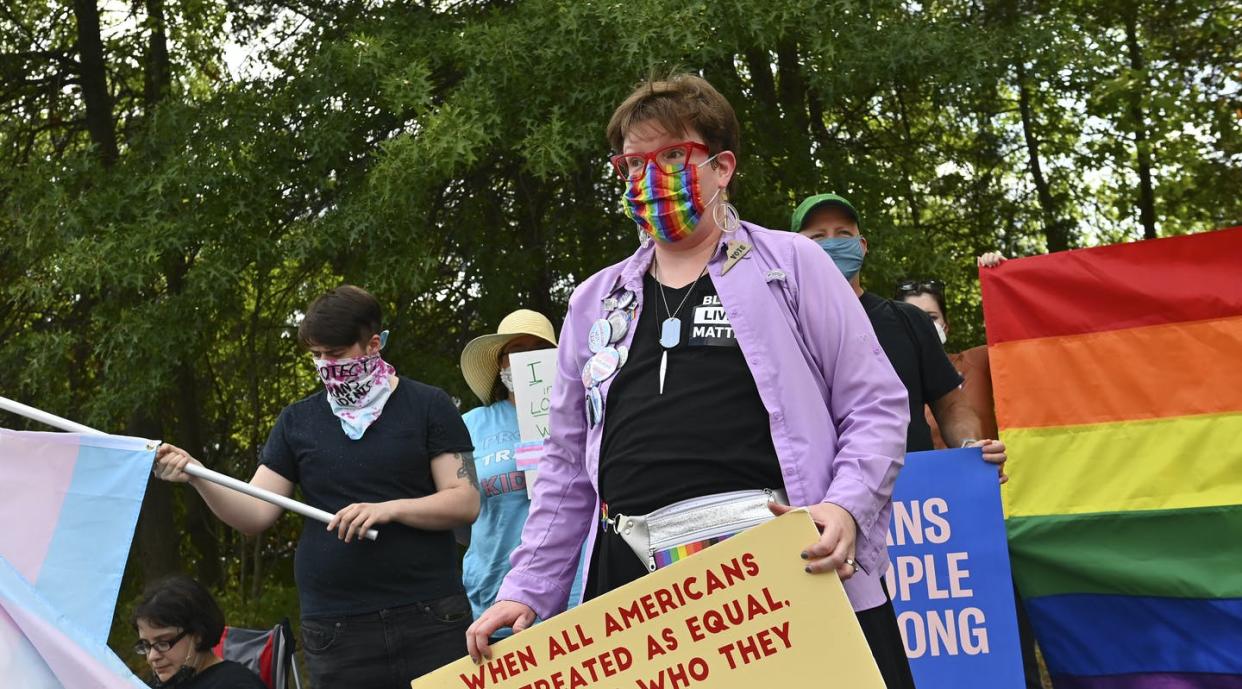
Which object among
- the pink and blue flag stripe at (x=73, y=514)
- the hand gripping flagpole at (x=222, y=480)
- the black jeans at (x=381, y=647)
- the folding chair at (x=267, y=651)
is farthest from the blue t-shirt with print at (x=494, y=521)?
the pink and blue flag stripe at (x=73, y=514)

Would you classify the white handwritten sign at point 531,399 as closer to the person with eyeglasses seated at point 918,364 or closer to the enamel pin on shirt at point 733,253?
the person with eyeglasses seated at point 918,364

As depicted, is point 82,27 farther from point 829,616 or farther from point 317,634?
point 829,616

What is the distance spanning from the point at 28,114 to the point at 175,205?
11.6 feet

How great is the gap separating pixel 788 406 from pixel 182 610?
117 inches

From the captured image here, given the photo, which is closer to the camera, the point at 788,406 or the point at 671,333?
the point at 788,406

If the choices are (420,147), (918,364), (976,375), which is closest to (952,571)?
(918,364)

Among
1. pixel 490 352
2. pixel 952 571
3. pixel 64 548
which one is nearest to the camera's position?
pixel 64 548

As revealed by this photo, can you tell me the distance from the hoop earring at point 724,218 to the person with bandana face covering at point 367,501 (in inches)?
66.2

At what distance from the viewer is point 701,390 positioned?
2.71 metres

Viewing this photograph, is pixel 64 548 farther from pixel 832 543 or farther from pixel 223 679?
pixel 832 543

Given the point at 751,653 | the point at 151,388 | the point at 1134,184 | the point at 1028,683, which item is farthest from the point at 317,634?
the point at 1134,184

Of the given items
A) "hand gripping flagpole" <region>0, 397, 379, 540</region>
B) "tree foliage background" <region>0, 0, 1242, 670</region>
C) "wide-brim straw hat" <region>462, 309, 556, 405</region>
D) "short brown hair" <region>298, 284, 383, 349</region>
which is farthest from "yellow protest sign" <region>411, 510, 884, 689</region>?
"tree foliage background" <region>0, 0, 1242, 670</region>

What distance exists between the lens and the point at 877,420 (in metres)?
2.64

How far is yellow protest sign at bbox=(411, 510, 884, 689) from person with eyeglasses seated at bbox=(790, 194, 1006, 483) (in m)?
1.96
